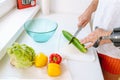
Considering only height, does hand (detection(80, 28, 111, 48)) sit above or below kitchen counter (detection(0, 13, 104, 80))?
above

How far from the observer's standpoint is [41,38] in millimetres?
982

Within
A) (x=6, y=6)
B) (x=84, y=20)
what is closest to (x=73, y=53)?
(x=84, y=20)

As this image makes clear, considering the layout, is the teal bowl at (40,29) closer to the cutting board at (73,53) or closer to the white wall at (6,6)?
the cutting board at (73,53)

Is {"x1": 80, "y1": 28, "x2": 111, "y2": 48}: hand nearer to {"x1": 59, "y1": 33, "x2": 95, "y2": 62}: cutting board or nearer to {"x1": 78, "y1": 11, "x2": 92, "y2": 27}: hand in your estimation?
{"x1": 59, "y1": 33, "x2": 95, "y2": 62}: cutting board

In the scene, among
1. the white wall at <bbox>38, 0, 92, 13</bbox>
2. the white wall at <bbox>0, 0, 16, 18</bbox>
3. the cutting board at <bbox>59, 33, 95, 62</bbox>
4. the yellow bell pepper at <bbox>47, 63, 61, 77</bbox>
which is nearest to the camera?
the yellow bell pepper at <bbox>47, 63, 61, 77</bbox>

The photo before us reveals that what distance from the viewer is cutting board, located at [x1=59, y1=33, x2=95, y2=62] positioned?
0.89 m

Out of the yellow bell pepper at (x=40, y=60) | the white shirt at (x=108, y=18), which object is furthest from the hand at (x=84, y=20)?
the yellow bell pepper at (x=40, y=60)

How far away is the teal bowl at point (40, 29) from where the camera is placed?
0.97 meters

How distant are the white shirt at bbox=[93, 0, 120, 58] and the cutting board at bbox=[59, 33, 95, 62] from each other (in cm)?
11

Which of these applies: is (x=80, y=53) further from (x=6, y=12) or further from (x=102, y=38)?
(x=6, y=12)

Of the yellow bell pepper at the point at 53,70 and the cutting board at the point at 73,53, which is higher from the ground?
the yellow bell pepper at the point at 53,70

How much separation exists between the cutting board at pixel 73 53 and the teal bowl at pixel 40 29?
0.09 m

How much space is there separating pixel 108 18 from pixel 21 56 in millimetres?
476

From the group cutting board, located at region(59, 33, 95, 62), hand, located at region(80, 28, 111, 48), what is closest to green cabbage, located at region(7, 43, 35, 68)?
cutting board, located at region(59, 33, 95, 62)
